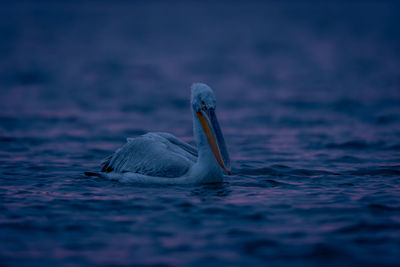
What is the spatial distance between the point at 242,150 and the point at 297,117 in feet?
10.2

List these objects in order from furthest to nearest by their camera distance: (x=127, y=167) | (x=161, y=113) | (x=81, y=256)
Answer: (x=161, y=113), (x=127, y=167), (x=81, y=256)

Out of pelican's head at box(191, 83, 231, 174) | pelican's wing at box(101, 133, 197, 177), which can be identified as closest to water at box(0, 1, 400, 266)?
pelican's wing at box(101, 133, 197, 177)

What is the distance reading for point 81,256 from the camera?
5.02 meters

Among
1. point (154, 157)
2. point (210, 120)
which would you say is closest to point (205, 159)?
point (210, 120)

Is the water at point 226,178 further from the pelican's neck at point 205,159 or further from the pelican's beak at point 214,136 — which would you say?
the pelican's beak at point 214,136

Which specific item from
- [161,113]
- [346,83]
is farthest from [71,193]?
[346,83]

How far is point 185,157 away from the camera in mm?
7430

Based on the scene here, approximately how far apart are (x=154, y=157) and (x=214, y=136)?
78cm

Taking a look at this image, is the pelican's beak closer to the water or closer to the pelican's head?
the pelican's head

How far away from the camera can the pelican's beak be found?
22.9ft

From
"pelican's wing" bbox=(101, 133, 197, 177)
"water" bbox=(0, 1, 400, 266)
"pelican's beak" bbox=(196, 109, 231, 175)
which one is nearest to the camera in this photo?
"water" bbox=(0, 1, 400, 266)

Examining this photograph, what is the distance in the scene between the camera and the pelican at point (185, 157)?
7.01 m

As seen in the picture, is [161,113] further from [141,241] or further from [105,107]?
[141,241]

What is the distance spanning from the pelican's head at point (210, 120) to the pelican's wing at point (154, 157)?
18.1 inches
